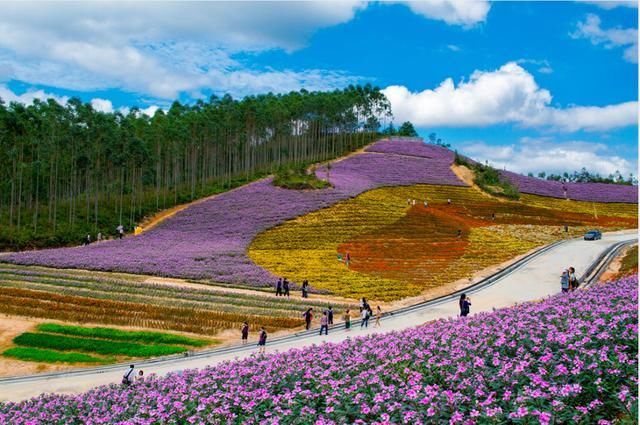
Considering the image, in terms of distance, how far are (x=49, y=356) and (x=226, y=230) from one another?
1501 inches

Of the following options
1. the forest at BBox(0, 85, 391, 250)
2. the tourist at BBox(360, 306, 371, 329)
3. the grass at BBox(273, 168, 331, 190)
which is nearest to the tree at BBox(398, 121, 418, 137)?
the forest at BBox(0, 85, 391, 250)

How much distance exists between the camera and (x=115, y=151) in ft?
255

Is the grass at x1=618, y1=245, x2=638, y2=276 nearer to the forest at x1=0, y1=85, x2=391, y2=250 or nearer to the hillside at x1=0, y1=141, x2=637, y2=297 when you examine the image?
the hillside at x1=0, y1=141, x2=637, y2=297

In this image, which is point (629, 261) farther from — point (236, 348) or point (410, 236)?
point (236, 348)

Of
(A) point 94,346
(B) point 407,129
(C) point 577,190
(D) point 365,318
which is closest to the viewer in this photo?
(A) point 94,346

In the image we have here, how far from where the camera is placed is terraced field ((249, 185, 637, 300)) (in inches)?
1838

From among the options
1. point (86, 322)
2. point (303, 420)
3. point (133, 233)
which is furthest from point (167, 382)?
point (133, 233)

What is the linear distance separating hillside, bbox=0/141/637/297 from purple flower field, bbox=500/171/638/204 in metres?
2.27

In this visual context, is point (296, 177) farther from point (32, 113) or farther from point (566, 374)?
point (566, 374)

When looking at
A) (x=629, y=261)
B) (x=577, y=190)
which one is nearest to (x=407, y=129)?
(x=577, y=190)

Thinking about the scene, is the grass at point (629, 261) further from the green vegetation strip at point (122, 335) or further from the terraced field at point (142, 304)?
the green vegetation strip at point (122, 335)

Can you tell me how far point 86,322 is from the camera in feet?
110

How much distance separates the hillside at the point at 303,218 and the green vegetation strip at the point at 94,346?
16.0 m

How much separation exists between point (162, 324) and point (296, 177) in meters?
56.6
